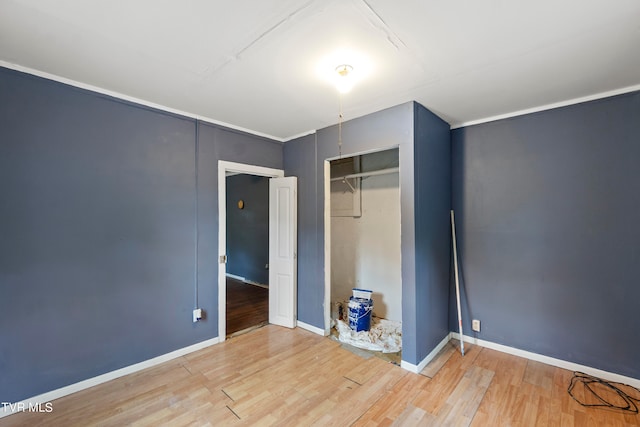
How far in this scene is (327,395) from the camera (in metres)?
2.27

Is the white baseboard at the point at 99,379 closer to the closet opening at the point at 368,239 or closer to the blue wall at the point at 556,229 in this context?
the closet opening at the point at 368,239

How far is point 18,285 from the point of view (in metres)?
2.07

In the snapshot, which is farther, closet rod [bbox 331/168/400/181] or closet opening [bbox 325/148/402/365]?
closet opening [bbox 325/148/402/365]

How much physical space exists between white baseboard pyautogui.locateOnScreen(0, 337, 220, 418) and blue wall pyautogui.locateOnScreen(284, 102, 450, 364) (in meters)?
1.39

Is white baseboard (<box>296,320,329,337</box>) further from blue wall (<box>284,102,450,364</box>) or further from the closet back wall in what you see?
the closet back wall

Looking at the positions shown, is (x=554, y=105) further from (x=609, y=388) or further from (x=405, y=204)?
(x=609, y=388)

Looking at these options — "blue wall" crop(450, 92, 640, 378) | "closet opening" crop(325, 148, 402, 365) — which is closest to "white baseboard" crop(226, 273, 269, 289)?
"closet opening" crop(325, 148, 402, 365)

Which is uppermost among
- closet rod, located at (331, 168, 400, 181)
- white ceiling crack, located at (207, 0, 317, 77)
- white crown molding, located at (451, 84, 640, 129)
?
white ceiling crack, located at (207, 0, 317, 77)

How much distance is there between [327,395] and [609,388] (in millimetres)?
2401

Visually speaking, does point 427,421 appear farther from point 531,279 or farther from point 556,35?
point 556,35

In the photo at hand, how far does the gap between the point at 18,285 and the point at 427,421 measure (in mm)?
3188

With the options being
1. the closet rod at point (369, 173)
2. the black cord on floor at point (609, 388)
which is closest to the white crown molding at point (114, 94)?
the closet rod at point (369, 173)

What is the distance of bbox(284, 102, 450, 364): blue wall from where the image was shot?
2.65 metres

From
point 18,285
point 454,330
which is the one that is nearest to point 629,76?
point 454,330
